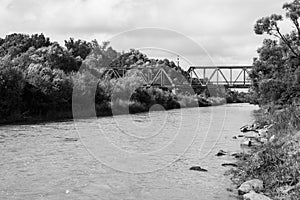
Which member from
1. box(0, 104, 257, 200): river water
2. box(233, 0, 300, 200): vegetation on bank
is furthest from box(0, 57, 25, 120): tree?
box(233, 0, 300, 200): vegetation on bank

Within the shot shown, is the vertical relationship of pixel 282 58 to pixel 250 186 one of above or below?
above

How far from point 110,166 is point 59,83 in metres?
37.1

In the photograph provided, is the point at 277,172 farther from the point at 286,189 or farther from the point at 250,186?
the point at 286,189

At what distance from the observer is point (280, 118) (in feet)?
89.9

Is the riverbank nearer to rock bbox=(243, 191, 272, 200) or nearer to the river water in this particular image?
rock bbox=(243, 191, 272, 200)

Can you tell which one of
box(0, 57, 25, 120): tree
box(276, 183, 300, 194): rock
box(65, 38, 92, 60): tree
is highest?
box(65, 38, 92, 60): tree

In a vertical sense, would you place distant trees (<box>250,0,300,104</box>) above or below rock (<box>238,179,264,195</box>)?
above

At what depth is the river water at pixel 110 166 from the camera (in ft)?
50.3

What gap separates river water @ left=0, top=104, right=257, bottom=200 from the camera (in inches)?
603

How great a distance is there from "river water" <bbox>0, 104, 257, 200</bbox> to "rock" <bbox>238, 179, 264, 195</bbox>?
438 millimetres

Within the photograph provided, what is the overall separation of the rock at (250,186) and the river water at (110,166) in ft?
1.44

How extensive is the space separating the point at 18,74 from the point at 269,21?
3223 cm

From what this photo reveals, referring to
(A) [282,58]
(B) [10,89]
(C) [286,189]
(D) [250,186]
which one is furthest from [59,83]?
(C) [286,189]

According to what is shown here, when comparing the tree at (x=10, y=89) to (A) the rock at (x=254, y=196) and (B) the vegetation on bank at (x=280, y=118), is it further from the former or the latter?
(A) the rock at (x=254, y=196)
